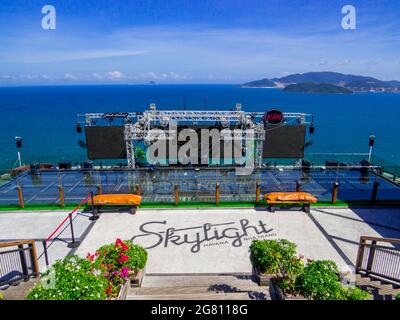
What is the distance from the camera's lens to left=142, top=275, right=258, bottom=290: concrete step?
26.5 feet

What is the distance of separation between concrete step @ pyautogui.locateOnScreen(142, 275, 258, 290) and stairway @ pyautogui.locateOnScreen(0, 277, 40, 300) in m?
3.14

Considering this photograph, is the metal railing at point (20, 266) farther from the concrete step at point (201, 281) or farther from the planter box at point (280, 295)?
the planter box at point (280, 295)

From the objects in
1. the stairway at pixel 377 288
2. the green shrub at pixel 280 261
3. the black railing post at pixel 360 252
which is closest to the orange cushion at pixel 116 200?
the green shrub at pixel 280 261

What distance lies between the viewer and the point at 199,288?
7758mm

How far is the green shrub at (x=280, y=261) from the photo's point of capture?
664cm

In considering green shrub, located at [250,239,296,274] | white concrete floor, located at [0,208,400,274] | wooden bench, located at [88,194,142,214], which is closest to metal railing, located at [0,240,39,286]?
white concrete floor, located at [0,208,400,274]

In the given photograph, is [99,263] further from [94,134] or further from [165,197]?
[94,134]

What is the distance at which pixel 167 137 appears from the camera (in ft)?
82.4

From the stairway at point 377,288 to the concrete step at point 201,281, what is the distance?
117 inches

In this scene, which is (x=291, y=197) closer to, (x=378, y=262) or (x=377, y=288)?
(x=378, y=262)

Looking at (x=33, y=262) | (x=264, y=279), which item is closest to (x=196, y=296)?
(x=264, y=279)

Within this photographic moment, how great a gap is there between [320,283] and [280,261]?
5.32 ft
